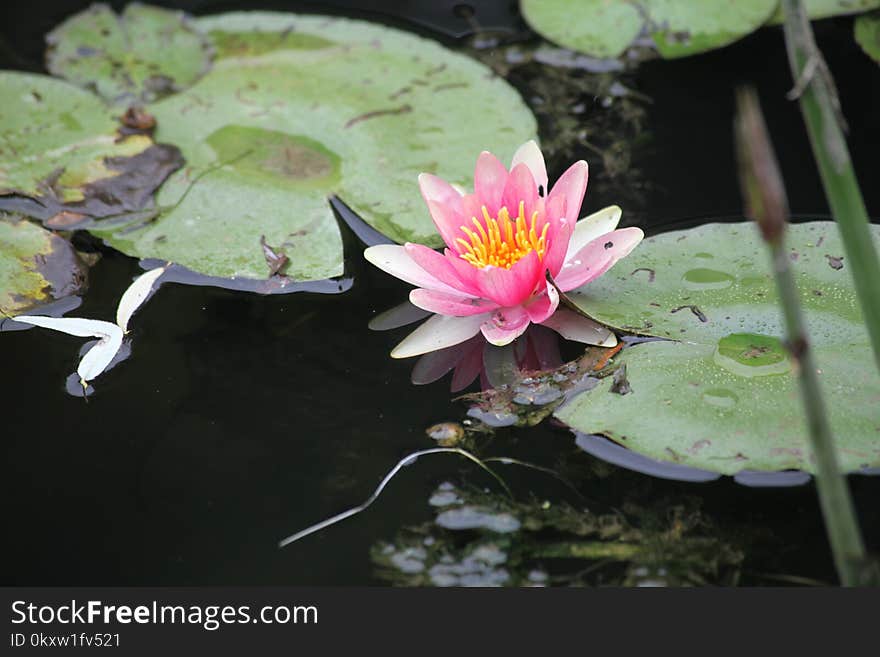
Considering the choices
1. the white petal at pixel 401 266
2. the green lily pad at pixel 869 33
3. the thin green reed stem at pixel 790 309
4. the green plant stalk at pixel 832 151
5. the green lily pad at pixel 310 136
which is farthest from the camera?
the green lily pad at pixel 869 33

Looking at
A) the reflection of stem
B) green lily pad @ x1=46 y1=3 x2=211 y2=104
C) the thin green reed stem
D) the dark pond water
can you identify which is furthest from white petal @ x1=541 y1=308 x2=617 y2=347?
green lily pad @ x1=46 y1=3 x2=211 y2=104

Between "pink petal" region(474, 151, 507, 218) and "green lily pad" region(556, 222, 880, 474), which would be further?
"pink petal" region(474, 151, 507, 218)

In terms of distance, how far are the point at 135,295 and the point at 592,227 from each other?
1.36 m

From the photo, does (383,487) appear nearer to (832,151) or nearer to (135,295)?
(135,295)

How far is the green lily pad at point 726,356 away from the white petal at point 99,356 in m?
1.26

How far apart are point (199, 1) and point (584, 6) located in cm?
166

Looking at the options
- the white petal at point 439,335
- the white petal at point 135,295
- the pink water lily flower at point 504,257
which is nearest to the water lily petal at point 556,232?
the pink water lily flower at point 504,257

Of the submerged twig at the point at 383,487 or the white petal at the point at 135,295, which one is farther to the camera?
the white petal at the point at 135,295

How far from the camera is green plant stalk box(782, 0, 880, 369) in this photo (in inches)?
65.1

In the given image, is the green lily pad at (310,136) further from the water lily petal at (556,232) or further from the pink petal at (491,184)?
the water lily petal at (556,232)

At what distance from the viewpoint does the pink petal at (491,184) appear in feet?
8.20

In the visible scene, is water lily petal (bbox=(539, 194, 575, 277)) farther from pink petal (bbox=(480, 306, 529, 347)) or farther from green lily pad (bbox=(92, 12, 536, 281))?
green lily pad (bbox=(92, 12, 536, 281))

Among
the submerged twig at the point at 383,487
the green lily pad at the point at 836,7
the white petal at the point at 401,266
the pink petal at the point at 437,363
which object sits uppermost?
the green lily pad at the point at 836,7

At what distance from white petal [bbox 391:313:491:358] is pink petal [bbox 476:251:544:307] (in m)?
0.12
